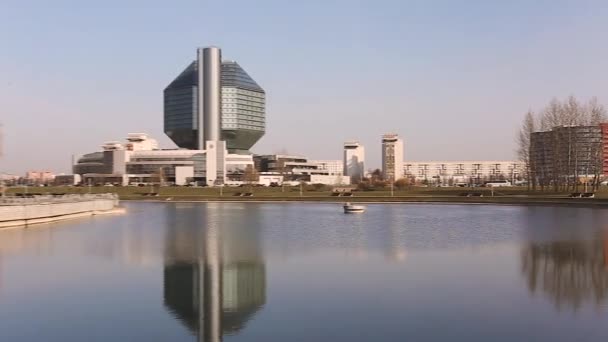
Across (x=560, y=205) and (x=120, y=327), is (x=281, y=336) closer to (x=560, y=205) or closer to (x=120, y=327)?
(x=120, y=327)

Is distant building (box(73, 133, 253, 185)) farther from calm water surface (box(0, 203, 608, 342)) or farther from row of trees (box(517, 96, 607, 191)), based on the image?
calm water surface (box(0, 203, 608, 342))

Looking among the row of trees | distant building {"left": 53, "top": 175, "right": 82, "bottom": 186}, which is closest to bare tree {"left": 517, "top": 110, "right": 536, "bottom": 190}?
the row of trees

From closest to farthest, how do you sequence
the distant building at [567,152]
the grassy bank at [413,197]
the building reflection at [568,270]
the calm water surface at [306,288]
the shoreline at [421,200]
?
the calm water surface at [306,288] → the building reflection at [568,270] → the shoreline at [421,200] → the grassy bank at [413,197] → the distant building at [567,152]

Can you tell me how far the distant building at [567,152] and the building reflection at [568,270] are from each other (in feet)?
194

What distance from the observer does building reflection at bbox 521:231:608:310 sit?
62.3ft

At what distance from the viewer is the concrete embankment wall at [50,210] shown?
4619 centimetres

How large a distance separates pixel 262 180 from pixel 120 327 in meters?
166

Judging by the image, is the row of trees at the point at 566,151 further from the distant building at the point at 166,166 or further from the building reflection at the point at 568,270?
the distant building at the point at 166,166

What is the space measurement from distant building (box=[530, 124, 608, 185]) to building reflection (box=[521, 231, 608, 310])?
194 ft

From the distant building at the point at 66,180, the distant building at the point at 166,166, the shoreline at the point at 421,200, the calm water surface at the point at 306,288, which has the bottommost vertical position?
the calm water surface at the point at 306,288

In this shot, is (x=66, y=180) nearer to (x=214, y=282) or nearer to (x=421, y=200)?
(x=421, y=200)

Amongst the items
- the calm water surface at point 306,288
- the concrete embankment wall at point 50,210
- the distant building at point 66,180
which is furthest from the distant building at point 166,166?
the calm water surface at point 306,288

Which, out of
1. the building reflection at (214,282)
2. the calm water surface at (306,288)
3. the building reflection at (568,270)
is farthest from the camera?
the building reflection at (568,270)

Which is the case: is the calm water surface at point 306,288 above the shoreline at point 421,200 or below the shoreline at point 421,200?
below
